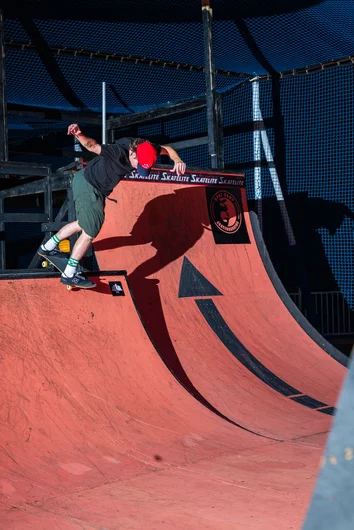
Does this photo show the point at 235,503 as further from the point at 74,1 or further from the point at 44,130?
the point at 44,130

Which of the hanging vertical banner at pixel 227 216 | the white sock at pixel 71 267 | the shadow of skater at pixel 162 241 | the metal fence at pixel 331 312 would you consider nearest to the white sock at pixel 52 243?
the white sock at pixel 71 267

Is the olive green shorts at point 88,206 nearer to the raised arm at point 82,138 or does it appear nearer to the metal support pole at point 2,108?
the raised arm at point 82,138

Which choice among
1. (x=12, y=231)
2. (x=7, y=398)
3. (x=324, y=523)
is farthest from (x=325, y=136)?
(x=324, y=523)

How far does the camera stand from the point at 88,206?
595cm

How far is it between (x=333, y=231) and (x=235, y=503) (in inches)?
417

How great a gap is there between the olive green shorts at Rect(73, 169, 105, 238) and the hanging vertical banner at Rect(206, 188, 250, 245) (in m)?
2.82

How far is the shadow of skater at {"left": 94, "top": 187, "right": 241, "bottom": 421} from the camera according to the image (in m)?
6.86

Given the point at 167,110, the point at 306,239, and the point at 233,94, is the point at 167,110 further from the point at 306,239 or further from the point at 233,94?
the point at 306,239

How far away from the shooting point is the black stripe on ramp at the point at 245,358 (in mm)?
6699

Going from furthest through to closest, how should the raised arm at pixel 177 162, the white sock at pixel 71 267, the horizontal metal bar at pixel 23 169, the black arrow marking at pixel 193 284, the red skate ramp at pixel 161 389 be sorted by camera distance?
the black arrow marking at pixel 193 284 → the horizontal metal bar at pixel 23 169 → the raised arm at pixel 177 162 → the white sock at pixel 71 267 → the red skate ramp at pixel 161 389

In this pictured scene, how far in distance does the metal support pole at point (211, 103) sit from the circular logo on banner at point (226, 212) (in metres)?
0.57

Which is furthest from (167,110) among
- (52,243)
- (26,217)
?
(52,243)

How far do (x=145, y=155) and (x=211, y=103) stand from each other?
3.78m

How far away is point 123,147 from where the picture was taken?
6.07 metres
